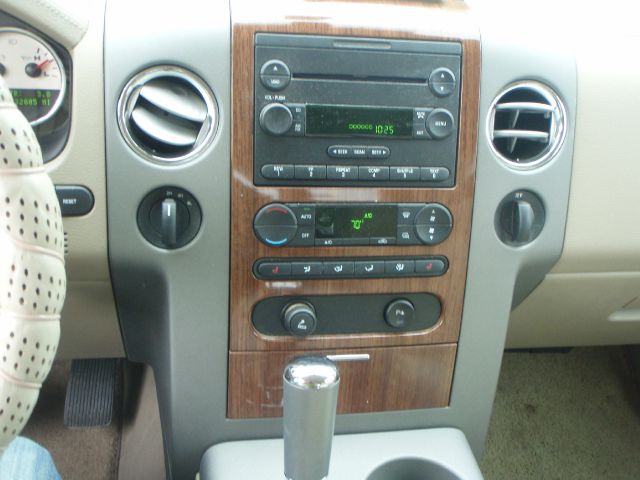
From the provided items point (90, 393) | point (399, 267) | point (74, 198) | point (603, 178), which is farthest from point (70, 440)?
point (603, 178)

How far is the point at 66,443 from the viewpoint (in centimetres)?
138

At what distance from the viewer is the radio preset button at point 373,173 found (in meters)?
0.84

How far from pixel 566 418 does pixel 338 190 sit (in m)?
1.03

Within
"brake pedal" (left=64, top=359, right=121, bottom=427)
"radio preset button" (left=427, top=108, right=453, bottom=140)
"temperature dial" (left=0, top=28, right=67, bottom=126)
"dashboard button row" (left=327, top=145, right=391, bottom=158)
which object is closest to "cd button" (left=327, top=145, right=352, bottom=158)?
"dashboard button row" (left=327, top=145, right=391, bottom=158)

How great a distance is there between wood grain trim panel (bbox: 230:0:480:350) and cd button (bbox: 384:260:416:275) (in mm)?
12

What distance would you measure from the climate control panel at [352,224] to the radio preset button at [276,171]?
34 millimetres

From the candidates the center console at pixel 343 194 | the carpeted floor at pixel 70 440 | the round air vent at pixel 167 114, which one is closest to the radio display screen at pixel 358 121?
the center console at pixel 343 194

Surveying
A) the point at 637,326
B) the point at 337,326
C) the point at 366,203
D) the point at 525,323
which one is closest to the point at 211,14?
the point at 366,203

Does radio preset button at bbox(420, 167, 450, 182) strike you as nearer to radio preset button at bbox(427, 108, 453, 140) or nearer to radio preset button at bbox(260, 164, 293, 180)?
radio preset button at bbox(427, 108, 453, 140)

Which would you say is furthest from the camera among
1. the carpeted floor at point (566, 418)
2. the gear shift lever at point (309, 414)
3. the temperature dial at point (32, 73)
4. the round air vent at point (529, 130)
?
the carpeted floor at point (566, 418)

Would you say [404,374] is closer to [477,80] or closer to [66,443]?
[477,80]

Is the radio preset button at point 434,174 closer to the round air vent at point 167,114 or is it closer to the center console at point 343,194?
the center console at point 343,194

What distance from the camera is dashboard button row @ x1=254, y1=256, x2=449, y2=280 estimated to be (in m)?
0.85

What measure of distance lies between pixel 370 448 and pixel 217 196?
1.23 feet
